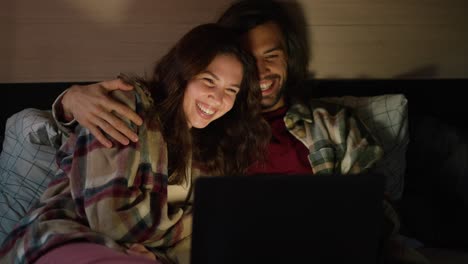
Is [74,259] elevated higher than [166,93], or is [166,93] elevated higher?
[166,93]

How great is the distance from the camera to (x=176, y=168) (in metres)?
1.51

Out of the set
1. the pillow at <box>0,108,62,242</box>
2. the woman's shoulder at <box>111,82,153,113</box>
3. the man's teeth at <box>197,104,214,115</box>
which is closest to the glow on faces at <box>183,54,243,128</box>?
the man's teeth at <box>197,104,214,115</box>

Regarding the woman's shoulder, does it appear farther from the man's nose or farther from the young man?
the man's nose

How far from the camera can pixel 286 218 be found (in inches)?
35.1

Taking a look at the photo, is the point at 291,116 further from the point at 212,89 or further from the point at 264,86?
the point at 212,89

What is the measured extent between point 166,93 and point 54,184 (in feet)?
1.27

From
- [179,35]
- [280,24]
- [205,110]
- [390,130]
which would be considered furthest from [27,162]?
[390,130]

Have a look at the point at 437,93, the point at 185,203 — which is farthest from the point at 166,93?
the point at 437,93

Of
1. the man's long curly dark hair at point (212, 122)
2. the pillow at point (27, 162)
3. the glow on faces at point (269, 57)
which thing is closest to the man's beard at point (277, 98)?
the glow on faces at point (269, 57)

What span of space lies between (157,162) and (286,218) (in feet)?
1.99

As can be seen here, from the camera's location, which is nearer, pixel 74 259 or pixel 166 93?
pixel 74 259

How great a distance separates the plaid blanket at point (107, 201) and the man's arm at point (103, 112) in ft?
0.08

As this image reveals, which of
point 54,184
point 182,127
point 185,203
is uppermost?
point 182,127

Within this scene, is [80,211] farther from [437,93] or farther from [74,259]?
[437,93]
